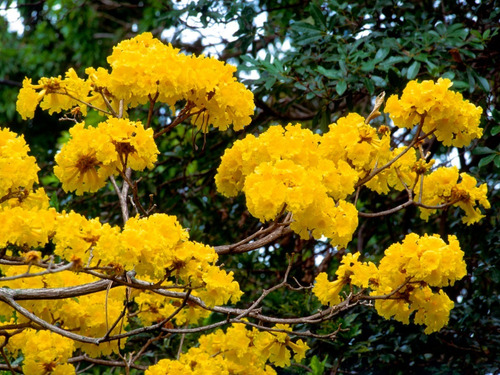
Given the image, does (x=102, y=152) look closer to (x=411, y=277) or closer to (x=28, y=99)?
(x=28, y=99)

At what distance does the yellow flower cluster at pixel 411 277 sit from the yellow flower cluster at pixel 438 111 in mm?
386

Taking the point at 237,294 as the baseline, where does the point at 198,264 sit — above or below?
above

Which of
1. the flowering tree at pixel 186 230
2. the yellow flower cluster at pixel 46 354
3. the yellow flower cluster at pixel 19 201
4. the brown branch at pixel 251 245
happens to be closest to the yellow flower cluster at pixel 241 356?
the flowering tree at pixel 186 230

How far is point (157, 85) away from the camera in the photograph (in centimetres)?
236

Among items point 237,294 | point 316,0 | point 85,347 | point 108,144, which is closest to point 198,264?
point 237,294

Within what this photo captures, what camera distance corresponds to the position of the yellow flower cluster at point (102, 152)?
2146mm

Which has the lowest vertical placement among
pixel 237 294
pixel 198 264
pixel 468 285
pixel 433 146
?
pixel 468 285

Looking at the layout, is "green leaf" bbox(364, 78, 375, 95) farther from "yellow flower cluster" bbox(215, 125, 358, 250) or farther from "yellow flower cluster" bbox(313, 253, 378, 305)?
"yellow flower cluster" bbox(313, 253, 378, 305)

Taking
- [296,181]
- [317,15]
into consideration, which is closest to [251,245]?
[296,181]

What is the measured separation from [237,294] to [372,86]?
150 cm

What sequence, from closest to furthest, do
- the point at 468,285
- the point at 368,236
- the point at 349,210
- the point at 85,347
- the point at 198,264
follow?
the point at 198,264 → the point at 349,210 → the point at 85,347 → the point at 468,285 → the point at 368,236

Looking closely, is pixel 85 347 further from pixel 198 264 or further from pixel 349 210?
pixel 349 210

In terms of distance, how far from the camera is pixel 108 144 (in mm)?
2145

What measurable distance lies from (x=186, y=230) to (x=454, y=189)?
3.38 ft
